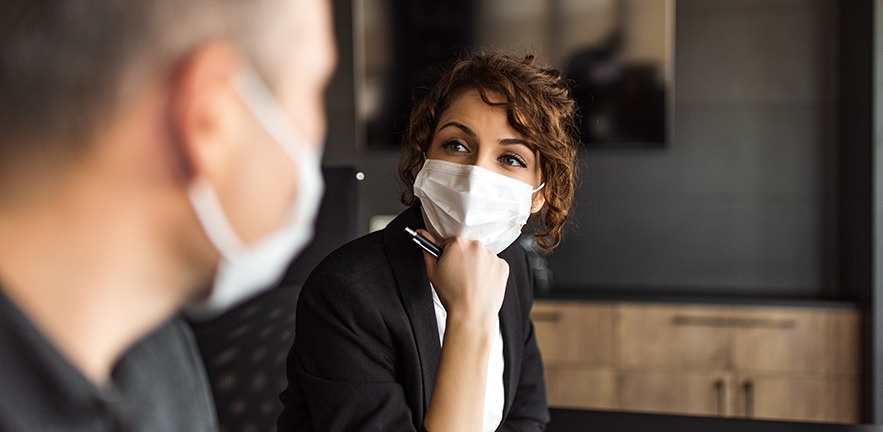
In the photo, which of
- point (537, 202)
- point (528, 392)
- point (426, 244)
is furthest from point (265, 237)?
point (528, 392)

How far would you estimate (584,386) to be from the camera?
3.04 meters

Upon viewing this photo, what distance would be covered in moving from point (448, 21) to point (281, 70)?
3243 millimetres

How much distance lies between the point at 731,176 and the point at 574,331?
36.3 inches

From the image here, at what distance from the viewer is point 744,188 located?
10.7 feet

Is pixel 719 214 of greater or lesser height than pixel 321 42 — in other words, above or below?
below

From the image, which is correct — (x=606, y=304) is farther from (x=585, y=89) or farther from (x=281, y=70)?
(x=281, y=70)

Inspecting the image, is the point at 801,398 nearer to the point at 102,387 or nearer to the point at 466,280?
the point at 466,280

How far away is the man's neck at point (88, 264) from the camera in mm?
242

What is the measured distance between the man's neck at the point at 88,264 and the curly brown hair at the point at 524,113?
0.89 metres

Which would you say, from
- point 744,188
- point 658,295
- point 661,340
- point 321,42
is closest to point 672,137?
point 744,188

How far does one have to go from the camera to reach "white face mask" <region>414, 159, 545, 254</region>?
1.09m

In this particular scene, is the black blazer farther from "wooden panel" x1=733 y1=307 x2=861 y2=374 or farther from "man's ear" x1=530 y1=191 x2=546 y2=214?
"wooden panel" x1=733 y1=307 x2=861 y2=374

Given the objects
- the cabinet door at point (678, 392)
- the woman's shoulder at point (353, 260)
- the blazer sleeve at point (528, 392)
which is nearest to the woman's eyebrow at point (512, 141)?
the woman's shoulder at point (353, 260)

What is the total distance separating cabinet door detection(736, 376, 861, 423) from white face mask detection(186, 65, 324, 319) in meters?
2.93
